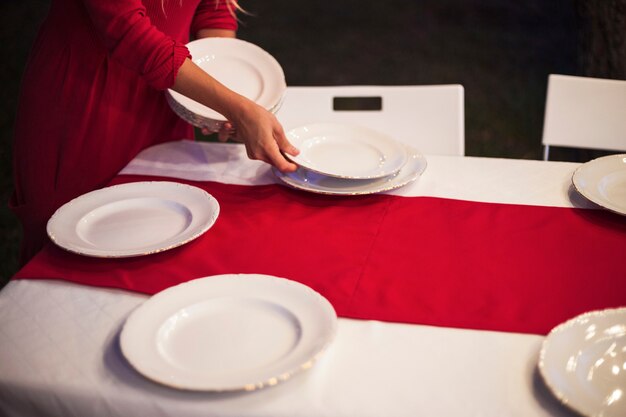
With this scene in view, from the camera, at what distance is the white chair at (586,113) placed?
2.02 m

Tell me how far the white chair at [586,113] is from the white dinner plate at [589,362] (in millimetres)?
1186

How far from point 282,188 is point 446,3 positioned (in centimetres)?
531

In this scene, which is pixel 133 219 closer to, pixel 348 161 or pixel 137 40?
pixel 137 40

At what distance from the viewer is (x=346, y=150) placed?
1.62m

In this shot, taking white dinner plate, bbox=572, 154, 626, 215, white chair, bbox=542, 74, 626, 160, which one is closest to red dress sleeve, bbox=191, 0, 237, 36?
white chair, bbox=542, 74, 626, 160

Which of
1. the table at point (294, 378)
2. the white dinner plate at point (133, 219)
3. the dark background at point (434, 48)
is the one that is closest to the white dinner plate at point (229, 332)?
the table at point (294, 378)

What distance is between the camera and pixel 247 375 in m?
0.89

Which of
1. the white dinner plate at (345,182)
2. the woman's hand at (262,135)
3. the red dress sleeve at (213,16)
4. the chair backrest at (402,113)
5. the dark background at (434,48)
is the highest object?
the red dress sleeve at (213,16)

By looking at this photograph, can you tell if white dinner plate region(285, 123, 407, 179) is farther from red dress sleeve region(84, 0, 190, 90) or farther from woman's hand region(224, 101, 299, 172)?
red dress sleeve region(84, 0, 190, 90)

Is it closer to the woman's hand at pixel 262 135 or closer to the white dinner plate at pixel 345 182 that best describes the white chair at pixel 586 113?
the white dinner plate at pixel 345 182

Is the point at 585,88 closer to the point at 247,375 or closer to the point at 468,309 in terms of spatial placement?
the point at 468,309

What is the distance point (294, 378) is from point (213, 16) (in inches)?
54.3

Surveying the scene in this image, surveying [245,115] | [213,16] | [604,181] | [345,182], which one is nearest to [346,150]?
[345,182]

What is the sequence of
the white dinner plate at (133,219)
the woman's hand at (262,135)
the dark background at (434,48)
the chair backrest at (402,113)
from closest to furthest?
the white dinner plate at (133,219) → the woman's hand at (262,135) → the chair backrest at (402,113) → the dark background at (434,48)
